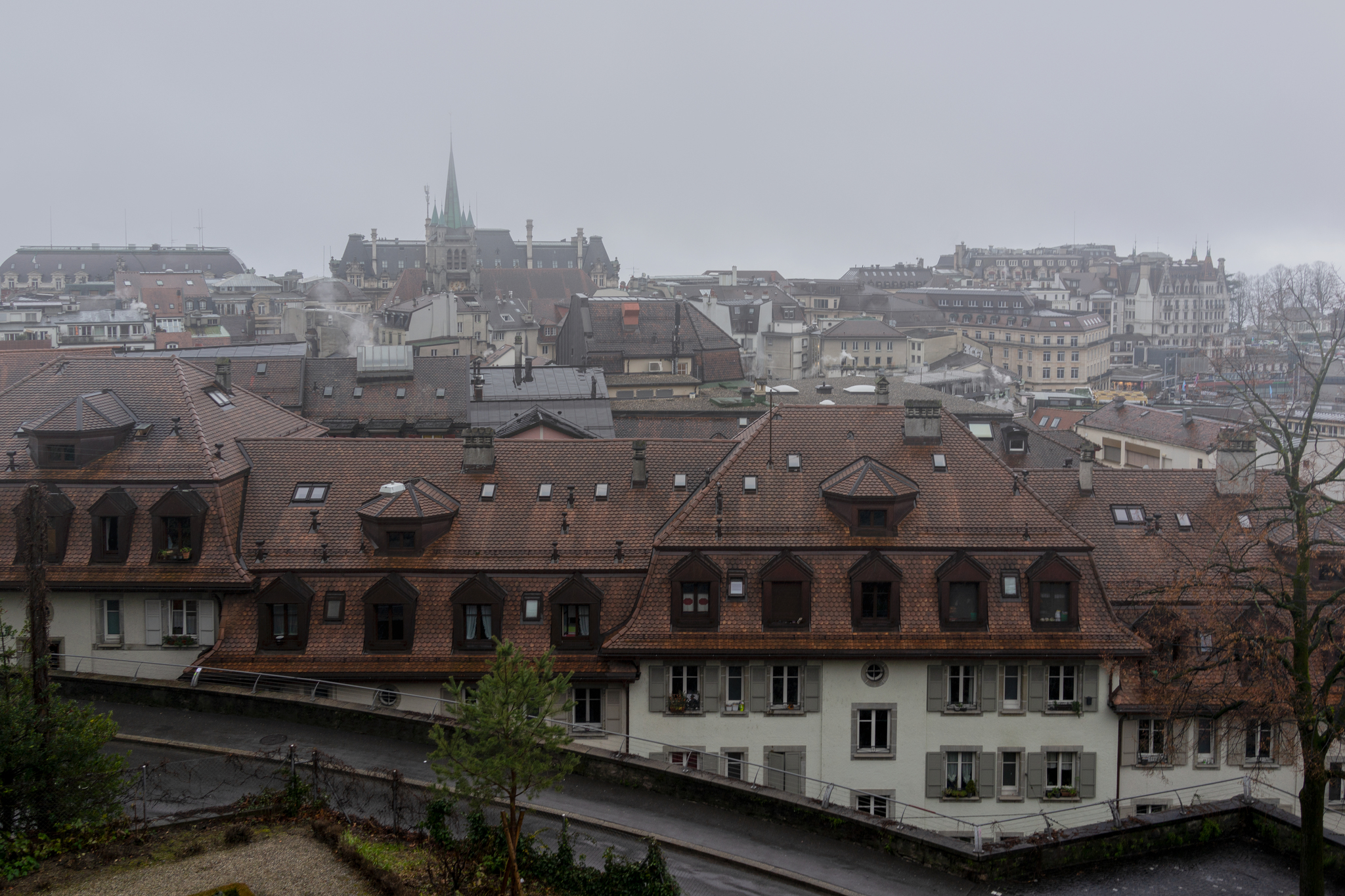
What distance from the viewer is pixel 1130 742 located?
3338cm

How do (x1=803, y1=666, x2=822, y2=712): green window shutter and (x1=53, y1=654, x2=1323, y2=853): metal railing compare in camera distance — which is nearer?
(x1=53, y1=654, x2=1323, y2=853): metal railing

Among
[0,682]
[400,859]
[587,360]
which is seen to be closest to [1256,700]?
[400,859]

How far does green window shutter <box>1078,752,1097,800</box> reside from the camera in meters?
33.0

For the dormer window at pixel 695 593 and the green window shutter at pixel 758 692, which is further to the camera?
the dormer window at pixel 695 593

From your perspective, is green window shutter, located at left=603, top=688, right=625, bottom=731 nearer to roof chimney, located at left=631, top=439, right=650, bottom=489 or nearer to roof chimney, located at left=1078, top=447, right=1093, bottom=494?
roof chimney, located at left=631, top=439, right=650, bottom=489

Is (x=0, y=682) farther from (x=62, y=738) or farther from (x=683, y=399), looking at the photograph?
(x=683, y=399)

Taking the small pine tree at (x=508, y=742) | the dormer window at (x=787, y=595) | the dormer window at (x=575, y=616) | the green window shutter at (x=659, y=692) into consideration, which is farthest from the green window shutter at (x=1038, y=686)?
the small pine tree at (x=508, y=742)

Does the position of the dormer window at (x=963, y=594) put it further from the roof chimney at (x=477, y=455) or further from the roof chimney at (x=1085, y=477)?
Answer: the roof chimney at (x=477, y=455)

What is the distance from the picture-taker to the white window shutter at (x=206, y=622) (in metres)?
34.2

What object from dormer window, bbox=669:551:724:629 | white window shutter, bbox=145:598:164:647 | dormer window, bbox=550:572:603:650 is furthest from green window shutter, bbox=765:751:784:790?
white window shutter, bbox=145:598:164:647

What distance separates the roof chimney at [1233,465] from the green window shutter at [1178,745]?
285 inches

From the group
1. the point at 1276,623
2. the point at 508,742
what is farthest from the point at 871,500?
the point at 508,742

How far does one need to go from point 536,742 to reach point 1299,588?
15.5 meters

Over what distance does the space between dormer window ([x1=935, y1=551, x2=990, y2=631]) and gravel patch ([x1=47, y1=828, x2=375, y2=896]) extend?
17531 mm
